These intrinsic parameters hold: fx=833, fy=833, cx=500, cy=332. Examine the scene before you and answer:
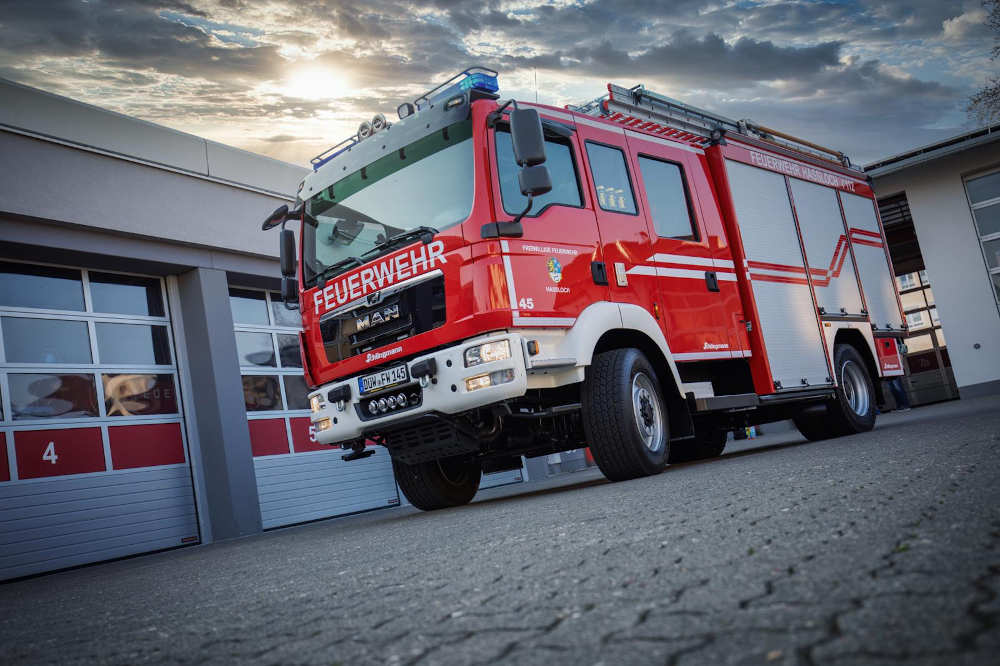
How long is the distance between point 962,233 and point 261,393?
584 inches

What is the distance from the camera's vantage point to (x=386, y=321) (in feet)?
20.4

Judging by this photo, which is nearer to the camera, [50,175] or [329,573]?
[329,573]

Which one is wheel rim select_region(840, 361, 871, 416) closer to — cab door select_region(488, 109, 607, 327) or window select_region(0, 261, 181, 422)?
cab door select_region(488, 109, 607, 327)

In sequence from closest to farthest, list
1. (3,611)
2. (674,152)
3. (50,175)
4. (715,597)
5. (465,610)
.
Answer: (715,597) < (465,610) < (3,611) < (674,152) < (50,175)

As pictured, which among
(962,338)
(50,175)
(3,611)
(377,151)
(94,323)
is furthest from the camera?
(962,338)

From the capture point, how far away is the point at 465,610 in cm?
238

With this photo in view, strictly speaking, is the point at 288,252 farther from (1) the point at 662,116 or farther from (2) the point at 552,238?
(1) the point at 662,116

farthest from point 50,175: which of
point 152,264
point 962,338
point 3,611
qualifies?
point 962,338

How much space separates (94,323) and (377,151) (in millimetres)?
5450

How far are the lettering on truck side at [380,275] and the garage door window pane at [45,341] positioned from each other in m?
4.52

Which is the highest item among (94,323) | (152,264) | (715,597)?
(152,264)

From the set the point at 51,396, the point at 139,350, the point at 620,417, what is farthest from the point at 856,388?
the point at 51,396

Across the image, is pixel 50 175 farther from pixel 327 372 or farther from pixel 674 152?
pixel 674 152

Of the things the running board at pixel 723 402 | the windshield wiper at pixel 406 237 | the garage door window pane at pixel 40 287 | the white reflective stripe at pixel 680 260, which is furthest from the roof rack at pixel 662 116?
the garage door window pane at pixel 40 287
